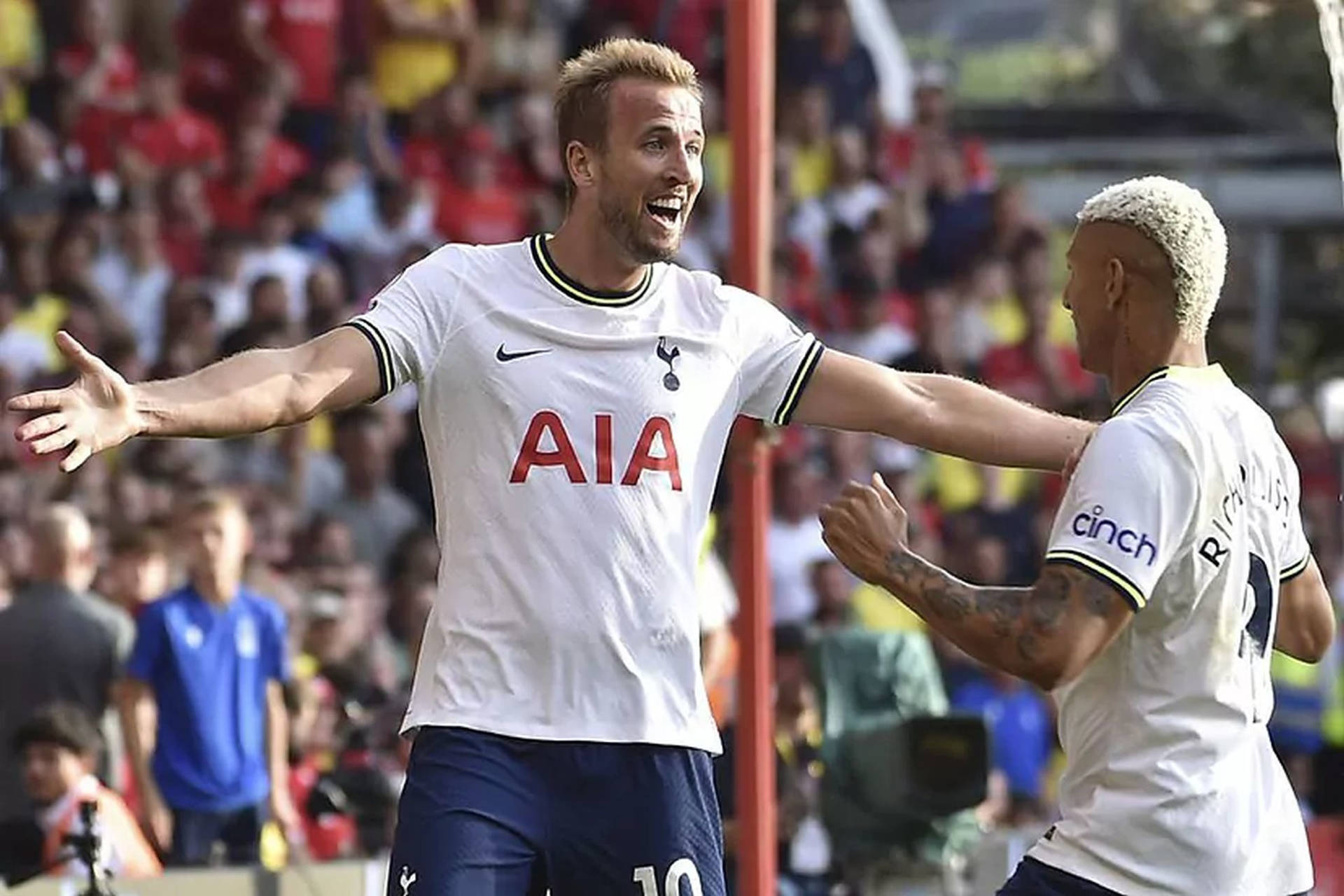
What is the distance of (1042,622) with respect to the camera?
16.6ft

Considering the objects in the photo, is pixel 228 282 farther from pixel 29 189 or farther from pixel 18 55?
pixel 18 55

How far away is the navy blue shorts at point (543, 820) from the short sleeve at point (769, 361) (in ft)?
2.78

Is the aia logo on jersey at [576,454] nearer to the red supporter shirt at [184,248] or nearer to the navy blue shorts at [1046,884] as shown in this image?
the navy blue shorts at [1046,884]

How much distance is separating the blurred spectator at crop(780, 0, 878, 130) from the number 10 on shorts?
36.2ft

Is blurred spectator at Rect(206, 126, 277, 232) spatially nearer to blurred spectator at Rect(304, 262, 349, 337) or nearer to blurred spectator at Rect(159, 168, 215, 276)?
blurred spectator at Rect(159, 168, 215, 276)

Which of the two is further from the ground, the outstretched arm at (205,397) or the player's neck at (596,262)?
the player's neck at (596,262)

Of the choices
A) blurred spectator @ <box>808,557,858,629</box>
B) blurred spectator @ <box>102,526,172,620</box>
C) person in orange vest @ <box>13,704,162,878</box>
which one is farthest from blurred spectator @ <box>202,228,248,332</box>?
person in orange vest @ <box>13,704,162,878</box>

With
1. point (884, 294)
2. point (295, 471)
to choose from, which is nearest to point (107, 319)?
point (295, 471)

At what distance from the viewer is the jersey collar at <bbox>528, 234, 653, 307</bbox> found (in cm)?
599

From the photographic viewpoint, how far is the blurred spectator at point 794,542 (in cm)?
1315

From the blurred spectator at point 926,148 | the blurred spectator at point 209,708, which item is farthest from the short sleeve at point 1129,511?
the blurred spectator at point 926,148

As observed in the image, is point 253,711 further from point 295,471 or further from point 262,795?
point 295,471

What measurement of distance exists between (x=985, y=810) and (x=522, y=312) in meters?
6.19

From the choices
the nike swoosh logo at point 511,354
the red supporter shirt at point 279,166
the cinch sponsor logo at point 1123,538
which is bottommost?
the cinch sponsor logo at point 1123,538
